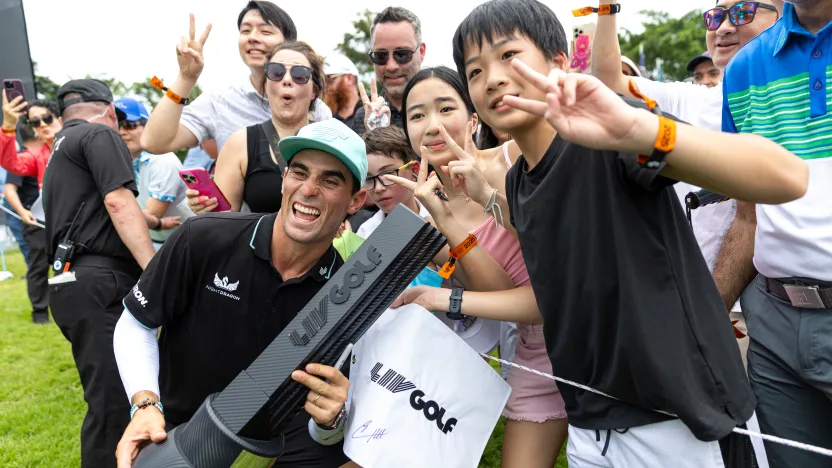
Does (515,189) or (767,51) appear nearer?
(515,189)

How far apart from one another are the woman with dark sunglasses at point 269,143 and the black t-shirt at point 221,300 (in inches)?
28.5

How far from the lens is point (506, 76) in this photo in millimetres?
1812

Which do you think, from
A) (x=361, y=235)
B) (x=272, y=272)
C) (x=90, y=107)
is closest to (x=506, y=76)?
(x=272, y=272)

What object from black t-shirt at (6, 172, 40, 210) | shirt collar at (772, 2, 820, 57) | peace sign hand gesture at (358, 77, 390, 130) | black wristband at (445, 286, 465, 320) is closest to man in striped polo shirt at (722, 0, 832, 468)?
shirt collar at (772, 2, 820, 57)

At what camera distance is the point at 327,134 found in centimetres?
240

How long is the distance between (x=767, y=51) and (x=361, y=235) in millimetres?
1977

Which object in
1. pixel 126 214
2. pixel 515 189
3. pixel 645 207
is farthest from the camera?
pixel 126 214

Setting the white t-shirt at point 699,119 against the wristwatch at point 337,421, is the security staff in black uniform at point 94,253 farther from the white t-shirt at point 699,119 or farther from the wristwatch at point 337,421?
the white t-shirt at point 699,119

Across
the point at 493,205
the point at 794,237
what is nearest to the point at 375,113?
the point at 493,205

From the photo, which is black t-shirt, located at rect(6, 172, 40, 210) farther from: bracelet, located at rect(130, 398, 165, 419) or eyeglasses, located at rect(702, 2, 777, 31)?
eyeglasses, located at rect(702, 2, 777, 31)

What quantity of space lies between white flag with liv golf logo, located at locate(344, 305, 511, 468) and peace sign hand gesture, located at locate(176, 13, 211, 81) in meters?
2.16

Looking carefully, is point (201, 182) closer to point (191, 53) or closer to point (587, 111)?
point (191, 53)

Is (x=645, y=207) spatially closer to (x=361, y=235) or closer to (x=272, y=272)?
(x=272, y=272)

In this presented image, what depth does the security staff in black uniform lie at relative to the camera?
323 centimetres
